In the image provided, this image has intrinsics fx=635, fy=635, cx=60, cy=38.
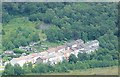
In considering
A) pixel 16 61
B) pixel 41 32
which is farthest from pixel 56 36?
pixel 16 61

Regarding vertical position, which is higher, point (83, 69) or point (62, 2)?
point (62, 2)

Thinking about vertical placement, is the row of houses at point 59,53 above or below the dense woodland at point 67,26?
below

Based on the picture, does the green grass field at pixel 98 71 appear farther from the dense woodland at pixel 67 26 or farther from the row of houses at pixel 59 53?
the row of houses at pixel 59 53

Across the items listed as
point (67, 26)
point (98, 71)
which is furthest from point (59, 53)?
point (67, 26)

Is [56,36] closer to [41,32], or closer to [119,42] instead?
[41,32]

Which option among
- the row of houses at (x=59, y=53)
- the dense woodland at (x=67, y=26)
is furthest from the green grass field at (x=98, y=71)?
the row of houses at (x=59, y=53)
